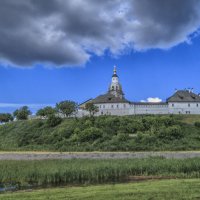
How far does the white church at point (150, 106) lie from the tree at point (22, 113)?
669 inches

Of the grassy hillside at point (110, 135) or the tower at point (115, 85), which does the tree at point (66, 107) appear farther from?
the tower at point (115, 85)

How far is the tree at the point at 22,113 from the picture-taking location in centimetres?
10200

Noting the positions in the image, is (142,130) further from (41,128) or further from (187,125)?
(41,128)

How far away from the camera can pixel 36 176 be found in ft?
81.0

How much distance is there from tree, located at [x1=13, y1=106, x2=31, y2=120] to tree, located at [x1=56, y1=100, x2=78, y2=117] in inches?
549

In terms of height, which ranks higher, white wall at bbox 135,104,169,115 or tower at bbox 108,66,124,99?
tower at bbox 108,66,124,99

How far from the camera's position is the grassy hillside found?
5872 centimetres

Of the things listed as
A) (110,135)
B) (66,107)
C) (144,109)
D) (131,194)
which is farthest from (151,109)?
(131,194)

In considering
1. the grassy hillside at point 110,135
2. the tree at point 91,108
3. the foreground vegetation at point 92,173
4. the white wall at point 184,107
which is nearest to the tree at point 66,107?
the tree at point 91,108

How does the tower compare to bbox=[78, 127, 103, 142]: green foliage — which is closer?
bbox=[78, 127, 103, 142]: green foliage

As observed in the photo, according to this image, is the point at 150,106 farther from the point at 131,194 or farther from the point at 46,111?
the point at 131,194

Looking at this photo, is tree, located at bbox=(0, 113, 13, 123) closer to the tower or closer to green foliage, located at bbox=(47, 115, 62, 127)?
green foliage, located at bbox=(47, 115, 62, 127)

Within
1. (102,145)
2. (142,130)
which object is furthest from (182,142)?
(102,145)

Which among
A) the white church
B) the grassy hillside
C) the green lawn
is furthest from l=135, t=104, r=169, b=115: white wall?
the green lawn
